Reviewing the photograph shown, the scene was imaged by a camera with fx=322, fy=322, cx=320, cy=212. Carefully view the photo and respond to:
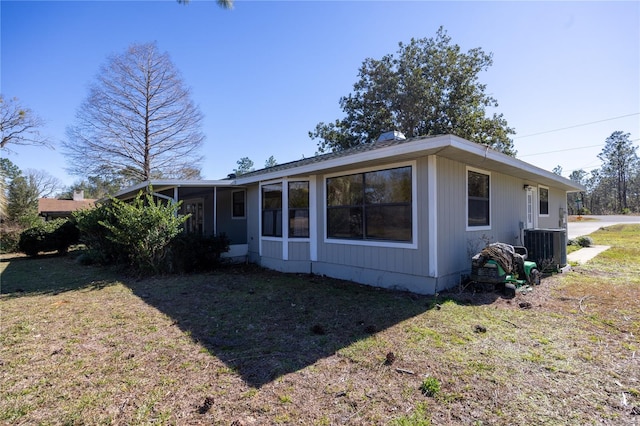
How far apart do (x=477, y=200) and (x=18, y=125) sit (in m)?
23.6

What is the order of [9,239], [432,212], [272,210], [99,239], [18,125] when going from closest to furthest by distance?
[432,212], [272,210], [99,239], [9,239], [18,125]

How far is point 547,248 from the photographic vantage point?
744 cm

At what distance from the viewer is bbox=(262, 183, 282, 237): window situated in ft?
27.2

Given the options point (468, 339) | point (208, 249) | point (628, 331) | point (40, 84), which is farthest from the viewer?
point (40, 84)

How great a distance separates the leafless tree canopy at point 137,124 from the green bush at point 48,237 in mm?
9232

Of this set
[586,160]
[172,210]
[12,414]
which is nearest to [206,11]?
[172,210]

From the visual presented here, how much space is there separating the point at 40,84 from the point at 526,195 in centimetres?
1632

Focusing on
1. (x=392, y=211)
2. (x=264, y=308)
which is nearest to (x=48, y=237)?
(x=264, y=308)

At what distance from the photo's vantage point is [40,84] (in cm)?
1127

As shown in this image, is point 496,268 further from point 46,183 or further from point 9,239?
point 46,183

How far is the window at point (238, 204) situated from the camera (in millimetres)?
10895

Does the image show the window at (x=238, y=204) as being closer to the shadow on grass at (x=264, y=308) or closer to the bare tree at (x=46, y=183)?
A: the shadow on grass at (x=264, y=308)

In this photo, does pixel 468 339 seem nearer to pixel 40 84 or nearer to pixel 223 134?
pixel 40 84

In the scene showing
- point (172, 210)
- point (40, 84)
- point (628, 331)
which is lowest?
point (628, 331)
